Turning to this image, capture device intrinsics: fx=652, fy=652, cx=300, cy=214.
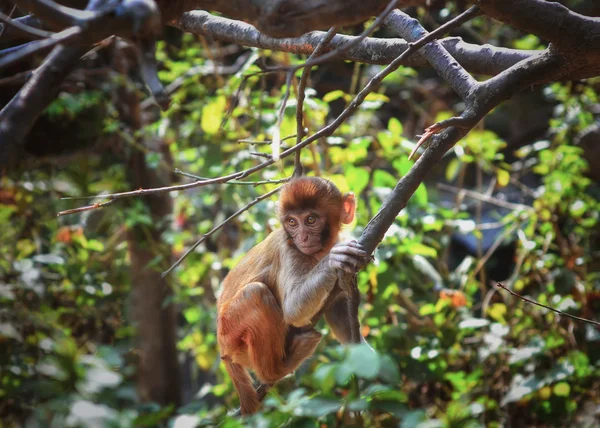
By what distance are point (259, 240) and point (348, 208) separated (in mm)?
1457

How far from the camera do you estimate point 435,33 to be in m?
3.02

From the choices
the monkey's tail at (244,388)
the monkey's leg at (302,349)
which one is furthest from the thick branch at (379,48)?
the monkey's tail at (244,388)

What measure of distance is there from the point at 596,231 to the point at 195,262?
450cm

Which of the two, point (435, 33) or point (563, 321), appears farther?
point (563, 321)

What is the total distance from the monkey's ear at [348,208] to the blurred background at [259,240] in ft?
2.56

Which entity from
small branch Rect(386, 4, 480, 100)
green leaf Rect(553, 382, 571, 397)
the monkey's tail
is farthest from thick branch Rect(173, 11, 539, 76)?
green leaf Rect(553, 382, 571, 397)

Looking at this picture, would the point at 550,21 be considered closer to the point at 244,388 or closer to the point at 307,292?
the point at 307,292

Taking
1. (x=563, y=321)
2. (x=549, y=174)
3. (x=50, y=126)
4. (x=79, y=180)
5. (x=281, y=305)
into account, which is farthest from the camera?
(x=50, y=126)

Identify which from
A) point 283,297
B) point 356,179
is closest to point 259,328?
point 283,297

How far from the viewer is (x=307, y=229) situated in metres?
4.58

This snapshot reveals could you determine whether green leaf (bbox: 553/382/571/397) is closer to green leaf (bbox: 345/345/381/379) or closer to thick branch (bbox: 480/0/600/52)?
thick branch (bbox: 480/0/600/52)

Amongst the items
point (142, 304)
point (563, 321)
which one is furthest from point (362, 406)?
point (142, 304)

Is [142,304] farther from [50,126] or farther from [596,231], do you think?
[596,231]

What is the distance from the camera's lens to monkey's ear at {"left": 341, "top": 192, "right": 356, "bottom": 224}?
16.0 ft
